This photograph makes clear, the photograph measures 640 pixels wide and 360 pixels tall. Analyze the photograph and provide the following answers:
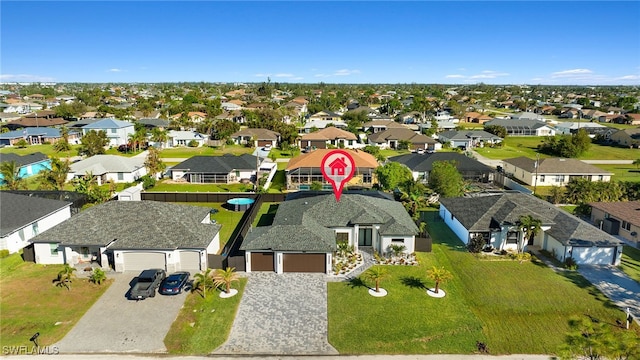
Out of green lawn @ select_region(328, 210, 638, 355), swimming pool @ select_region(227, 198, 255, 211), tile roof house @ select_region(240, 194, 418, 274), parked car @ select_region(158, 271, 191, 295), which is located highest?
tile roof house @ select_region(240, 194, 418, 274)

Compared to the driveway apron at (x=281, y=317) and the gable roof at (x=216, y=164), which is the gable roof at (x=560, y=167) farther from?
the driveway apron at (x=281, y=317)

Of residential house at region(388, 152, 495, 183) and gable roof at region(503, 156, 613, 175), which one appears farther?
residential house at region(388, 152, 495, 183)

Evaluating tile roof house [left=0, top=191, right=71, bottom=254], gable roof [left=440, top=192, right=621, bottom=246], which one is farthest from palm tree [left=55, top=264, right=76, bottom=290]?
gable roof [left=440, top=192, right=621, bottom=246]

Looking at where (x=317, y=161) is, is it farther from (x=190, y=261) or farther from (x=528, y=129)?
(x=528, y=129)

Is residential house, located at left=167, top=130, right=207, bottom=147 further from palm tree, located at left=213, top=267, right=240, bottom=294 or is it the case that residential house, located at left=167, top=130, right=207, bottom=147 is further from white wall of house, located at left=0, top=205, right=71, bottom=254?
palm tree, located at left=213, top=267, right=240, bottom=294

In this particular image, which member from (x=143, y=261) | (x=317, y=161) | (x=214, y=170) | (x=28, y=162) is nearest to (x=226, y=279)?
(x=143, y=261)

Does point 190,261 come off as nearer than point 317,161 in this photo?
Yes
